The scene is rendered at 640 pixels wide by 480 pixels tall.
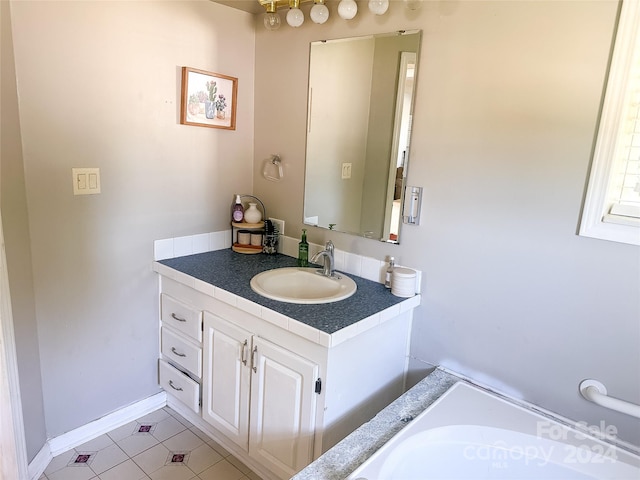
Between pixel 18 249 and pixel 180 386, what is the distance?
952 millimetres

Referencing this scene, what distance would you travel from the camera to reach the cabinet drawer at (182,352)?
2018 millimetres

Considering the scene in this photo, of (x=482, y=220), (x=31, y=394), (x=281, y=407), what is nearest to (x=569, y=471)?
(x=482, y=220)

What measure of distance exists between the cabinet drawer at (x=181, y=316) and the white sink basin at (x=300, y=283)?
329mm

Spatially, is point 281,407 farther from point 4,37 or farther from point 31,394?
point 4,37

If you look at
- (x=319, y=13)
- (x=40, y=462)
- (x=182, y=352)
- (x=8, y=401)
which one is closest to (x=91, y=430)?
(x=40, y=462)

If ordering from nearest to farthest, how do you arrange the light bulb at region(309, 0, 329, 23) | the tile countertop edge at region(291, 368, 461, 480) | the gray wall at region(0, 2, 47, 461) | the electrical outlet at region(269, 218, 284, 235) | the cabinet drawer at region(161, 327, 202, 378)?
the tile countertop edge at region(291, 368, 461, 480), the gray wall at region(0, 2, 47, 461), the light bulb at region(309, 0, 329, 23), the cabinet drawer at region(161, 327, 202, 378), the electrical outlet at region(269, 218, 284, 235)

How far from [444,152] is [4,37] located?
1.63 meters

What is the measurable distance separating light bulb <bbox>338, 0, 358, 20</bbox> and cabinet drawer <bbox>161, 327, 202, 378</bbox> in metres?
1.59

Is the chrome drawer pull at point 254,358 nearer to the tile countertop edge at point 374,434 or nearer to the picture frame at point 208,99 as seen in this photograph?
the tile countertop edge at point 374,434

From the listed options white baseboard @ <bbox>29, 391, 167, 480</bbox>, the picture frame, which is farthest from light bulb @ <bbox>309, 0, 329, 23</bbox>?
white baseboard @ <bbox>29, 391, 167, 480</bbox>

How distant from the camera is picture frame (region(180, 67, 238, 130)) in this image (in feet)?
6.81

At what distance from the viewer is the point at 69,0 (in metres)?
1.68

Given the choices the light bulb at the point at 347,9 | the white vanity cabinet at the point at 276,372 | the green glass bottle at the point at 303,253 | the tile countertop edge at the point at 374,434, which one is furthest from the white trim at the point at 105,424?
the light bulb at the point at 347,9

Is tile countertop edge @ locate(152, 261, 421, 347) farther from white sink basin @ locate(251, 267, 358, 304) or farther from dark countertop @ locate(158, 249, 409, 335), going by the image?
white sink basin @ locate(251, 267, 358, 304)
